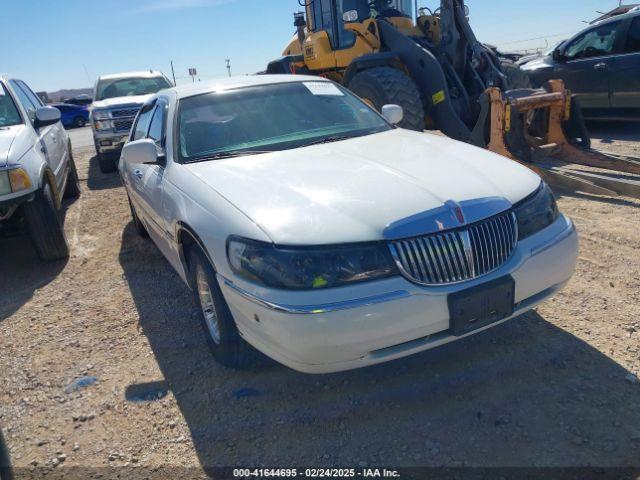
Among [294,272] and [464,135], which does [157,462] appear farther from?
[464,135]

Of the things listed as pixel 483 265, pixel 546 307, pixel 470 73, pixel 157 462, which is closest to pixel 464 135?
pixel 470 73

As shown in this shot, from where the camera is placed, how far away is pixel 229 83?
3.97 meters

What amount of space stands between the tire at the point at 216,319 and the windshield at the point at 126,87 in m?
8.17

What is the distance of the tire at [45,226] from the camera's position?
4.58 meters

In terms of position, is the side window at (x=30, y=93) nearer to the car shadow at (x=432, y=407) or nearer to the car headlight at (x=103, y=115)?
the car headlight at (x=103, y=115)

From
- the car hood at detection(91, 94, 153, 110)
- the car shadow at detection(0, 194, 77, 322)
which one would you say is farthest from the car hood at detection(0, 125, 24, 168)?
the car hood at detection(91, 94, 153, 110)

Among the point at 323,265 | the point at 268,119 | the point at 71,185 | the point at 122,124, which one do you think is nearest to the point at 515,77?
the point at 268,119

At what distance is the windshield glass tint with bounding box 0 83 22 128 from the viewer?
208 inches

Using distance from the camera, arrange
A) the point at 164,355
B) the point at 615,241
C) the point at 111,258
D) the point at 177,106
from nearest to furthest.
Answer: the point at 164,355 → the point at 177,106 → the point at 615,241 → the point at 111,258

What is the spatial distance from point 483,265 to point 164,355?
205cm

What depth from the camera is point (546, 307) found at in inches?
130

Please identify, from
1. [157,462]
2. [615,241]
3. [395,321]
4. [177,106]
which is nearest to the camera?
[395,321]

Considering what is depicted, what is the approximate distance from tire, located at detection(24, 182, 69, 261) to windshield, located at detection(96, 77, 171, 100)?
5.83m

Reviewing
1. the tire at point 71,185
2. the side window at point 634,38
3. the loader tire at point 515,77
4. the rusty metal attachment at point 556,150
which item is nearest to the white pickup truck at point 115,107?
the tire at point 71,185
